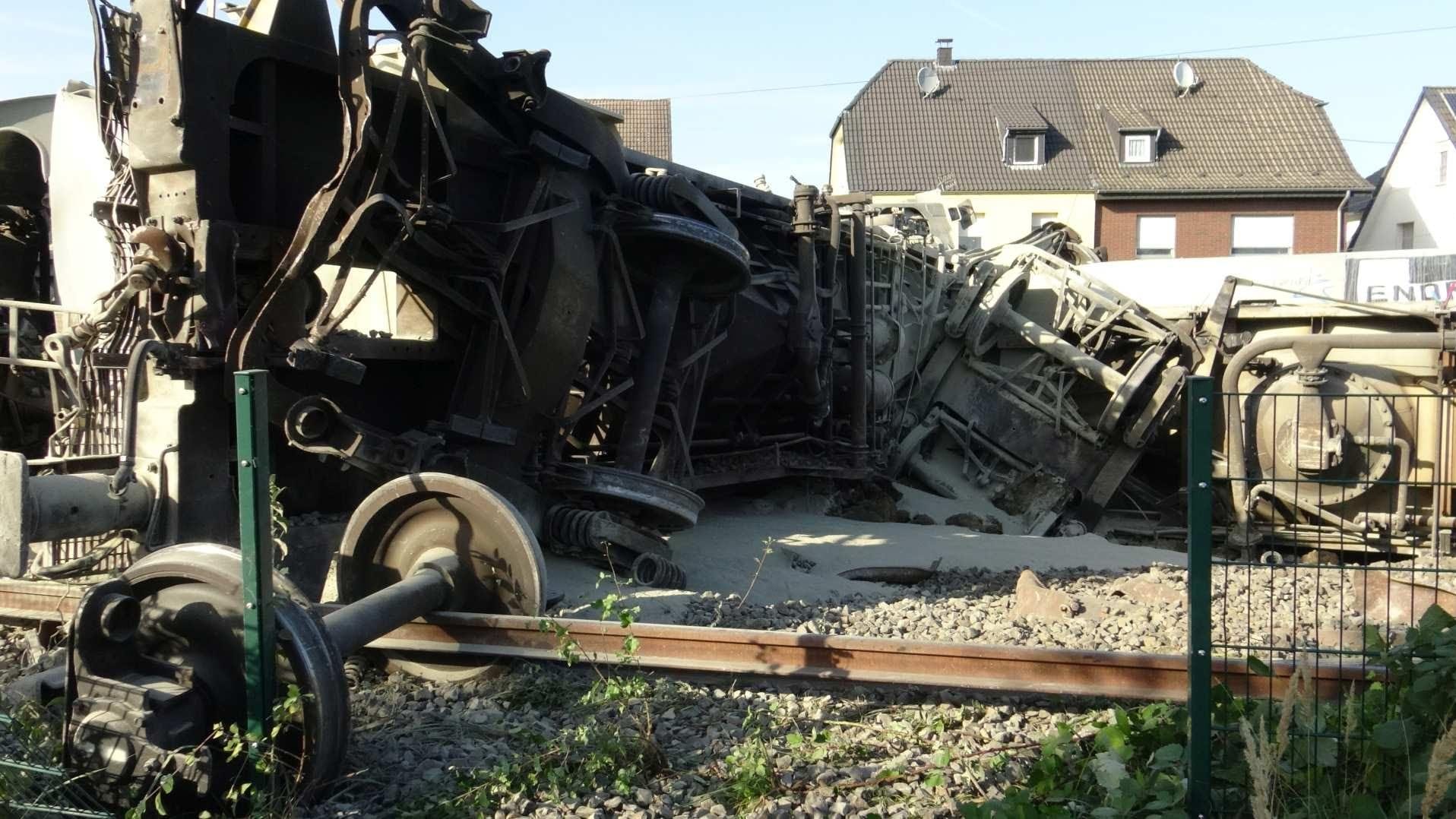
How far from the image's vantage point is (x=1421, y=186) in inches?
1346

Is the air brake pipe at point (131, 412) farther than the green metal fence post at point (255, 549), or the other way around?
the air brake pipe at point (131, 412)

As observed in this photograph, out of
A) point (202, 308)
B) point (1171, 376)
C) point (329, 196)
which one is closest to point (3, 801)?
point (202, 308)

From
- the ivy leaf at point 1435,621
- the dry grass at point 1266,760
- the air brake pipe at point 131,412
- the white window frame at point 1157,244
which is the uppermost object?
the white window frame at point 1157,244

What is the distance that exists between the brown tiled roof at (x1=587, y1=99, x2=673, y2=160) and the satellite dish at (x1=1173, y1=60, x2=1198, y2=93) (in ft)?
52.6

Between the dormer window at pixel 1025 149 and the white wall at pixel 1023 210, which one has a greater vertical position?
the dormer window at pixel 1025 149

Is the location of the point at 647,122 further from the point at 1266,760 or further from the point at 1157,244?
the point at 1266,760

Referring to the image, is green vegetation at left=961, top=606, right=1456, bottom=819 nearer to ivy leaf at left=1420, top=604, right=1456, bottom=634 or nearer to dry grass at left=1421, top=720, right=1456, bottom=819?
ivy leaf at left=1420, top=604, right=1456, bottom=634

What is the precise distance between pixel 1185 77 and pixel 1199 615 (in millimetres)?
38381

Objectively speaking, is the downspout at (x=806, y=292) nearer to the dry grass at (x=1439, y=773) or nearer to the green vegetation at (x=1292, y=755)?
the green vegetation at (x=1292, y=755)

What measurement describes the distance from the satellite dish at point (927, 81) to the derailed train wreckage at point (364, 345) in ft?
97.6

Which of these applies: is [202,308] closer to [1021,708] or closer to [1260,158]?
[1021,708]

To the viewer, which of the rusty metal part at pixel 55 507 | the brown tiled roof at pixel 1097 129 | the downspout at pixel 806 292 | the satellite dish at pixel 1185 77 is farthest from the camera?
the satellite dish at pixel 1185 77

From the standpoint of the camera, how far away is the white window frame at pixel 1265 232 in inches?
1341

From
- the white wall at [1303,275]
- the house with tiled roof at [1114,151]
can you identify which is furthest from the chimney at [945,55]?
the white wall at [1303,275]
